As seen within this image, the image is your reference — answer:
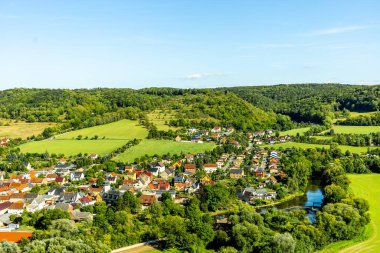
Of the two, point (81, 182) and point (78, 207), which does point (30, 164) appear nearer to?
point (81, 182)

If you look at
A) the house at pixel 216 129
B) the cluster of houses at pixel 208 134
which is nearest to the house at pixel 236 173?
the cluster of houses at pixel 208 134

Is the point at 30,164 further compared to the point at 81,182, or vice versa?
the point at 30,164

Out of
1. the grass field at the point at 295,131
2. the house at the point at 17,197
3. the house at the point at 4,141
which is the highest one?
the house at the point at 4,141

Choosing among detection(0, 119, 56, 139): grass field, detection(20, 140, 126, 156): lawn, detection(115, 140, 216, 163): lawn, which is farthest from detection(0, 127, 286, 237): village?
detection(0, 119, 56, 139): grass field

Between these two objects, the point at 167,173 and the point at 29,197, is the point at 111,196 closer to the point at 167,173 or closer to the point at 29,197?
the point at 29,197

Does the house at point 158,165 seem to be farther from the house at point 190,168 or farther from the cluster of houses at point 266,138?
the cluster of houses at point 266,138

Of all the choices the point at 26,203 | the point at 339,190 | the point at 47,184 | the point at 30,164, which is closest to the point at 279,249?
the point at 339,190

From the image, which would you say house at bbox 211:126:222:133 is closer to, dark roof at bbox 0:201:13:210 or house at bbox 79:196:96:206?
house at bbox 79:196:96:206
